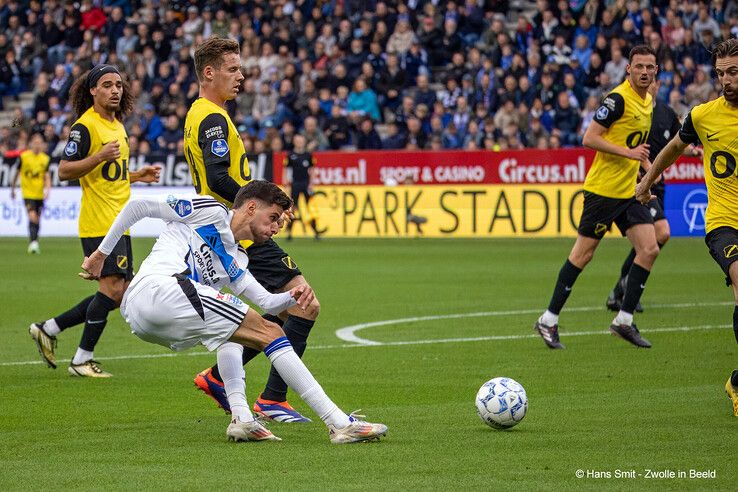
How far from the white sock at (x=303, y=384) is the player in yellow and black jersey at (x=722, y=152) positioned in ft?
Result: 8.30

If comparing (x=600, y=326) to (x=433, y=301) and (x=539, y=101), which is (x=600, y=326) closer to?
(x=433, y=301)

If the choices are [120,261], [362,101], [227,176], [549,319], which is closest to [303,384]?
[227,176]

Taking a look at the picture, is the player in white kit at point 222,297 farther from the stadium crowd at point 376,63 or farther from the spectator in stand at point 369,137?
the spectator in stand at point 369,137

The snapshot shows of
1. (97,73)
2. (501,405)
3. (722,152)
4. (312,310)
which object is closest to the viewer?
(501,405)

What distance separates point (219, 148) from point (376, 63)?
23966 mm

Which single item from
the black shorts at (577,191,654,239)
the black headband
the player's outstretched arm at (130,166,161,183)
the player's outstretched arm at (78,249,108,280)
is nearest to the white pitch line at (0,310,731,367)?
the black shorts at (577,191,654,239)

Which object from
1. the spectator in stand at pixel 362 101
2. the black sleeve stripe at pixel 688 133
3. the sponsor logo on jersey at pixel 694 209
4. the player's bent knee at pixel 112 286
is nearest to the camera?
the black sleeve stripe at pixel 688 133

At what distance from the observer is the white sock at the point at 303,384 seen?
22.0 feet

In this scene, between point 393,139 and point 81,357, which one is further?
point 393,139

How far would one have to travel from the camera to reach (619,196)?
11516 millimetres

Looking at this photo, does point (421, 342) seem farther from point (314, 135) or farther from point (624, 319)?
point (314, 135)

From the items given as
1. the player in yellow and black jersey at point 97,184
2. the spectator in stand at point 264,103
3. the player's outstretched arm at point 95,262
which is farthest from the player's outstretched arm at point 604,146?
the spectator in stand at point 264,103

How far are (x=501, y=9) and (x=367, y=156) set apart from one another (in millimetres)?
5933

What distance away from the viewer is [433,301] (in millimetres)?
15391
